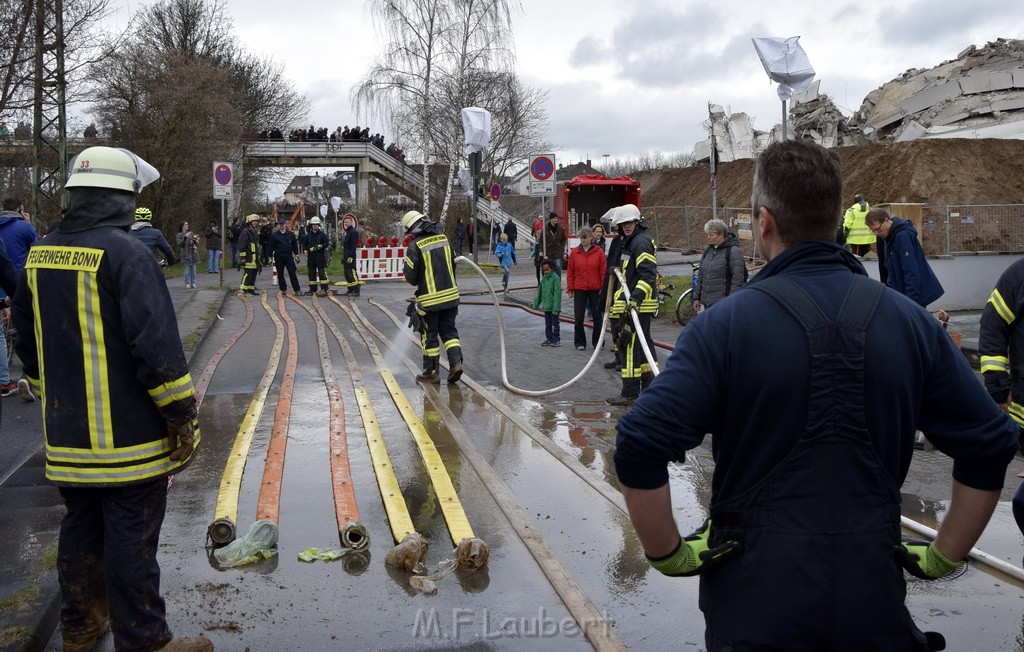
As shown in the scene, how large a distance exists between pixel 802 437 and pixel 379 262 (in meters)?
27.3

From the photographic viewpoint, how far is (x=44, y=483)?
6.51m

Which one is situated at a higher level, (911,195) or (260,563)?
(911,195)

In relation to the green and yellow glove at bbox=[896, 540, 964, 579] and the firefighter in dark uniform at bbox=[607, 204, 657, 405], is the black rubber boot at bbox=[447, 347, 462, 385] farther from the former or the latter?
the green and yellow glove at bbox=[896, 540, 964, 579]

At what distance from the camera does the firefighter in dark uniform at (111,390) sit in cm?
379

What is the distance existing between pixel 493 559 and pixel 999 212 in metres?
19.0

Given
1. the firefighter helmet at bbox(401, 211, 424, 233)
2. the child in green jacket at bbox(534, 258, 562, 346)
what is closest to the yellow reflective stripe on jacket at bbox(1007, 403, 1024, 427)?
the firefighter helmet at bbox(401, 211, 424, 233)

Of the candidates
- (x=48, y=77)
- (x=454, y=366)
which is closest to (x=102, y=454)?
(x=454, y=366)

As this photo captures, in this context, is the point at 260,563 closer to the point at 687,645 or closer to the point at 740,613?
the point at 687,645

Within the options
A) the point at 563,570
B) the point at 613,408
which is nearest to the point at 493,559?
the point at 563,570

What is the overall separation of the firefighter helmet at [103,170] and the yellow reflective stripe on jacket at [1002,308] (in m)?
4.21

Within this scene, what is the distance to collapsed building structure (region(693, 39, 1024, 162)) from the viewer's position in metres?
31.5

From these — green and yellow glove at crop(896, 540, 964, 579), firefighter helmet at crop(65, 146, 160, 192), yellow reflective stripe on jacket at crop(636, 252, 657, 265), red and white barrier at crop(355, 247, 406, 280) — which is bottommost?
red and white barrier at crop(355, 247, 406, 280)

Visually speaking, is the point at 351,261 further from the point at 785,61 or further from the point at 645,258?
the point at 645,258

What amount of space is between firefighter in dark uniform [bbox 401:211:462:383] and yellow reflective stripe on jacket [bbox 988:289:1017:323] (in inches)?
259
